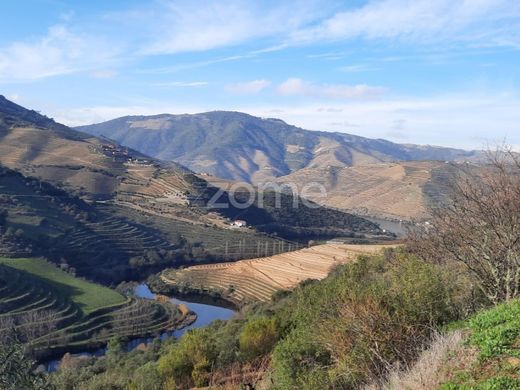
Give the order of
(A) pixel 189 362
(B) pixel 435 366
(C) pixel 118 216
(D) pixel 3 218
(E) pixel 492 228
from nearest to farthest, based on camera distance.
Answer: (B) pixel 435 366
(E) pixel 492 228
(A) pixel 189 362
(D) pixel 3 218
(C) pixel 118 216

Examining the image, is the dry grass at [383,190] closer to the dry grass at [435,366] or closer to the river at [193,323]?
the river at [193,323]

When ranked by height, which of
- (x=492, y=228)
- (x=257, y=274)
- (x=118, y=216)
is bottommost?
(x=257, y=274)

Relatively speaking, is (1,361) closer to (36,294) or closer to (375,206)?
(36,294)

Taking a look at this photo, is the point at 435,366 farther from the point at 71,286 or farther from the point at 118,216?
the point at 118,216

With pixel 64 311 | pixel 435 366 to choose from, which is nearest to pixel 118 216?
pixel 64 311

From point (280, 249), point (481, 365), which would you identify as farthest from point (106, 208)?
point (481, 365)

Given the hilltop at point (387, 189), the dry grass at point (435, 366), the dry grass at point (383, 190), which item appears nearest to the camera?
the dry grass at point (435, 366)

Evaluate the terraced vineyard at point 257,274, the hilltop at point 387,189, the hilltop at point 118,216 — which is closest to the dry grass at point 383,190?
the hilltop at point 387,189
